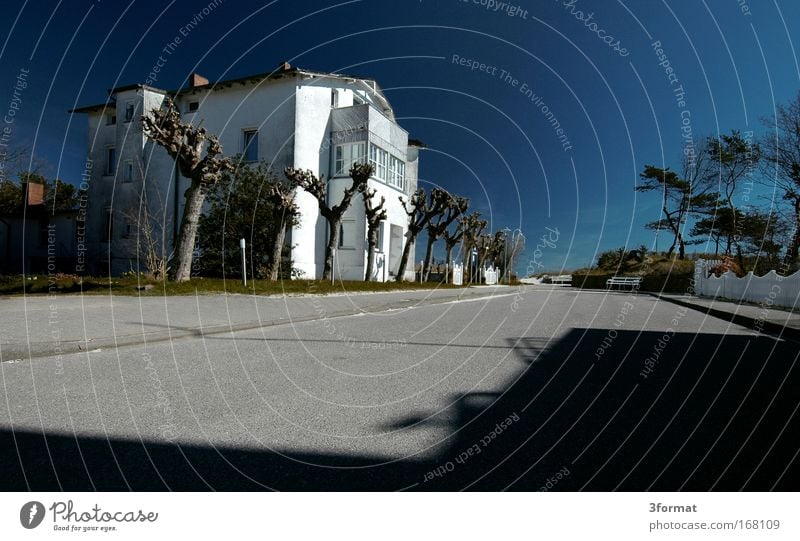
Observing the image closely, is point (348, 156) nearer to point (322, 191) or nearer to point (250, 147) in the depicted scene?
point (322, 191)

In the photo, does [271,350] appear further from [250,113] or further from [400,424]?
[250,113]


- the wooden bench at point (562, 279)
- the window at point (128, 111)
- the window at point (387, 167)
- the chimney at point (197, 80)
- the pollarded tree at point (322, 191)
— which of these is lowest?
the wooden bench at point (562, 279)

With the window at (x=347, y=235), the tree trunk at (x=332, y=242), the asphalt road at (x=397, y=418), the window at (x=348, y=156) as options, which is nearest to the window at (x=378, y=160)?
the window at (x=348, y=156)

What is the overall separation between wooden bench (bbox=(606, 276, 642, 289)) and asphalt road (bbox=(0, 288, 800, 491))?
3779cm

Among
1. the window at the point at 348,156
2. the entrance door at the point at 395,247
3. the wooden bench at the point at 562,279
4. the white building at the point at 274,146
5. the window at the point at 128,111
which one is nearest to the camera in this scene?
the white building at the point at 274,146

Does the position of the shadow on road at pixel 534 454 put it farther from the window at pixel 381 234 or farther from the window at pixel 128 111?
the window at pixel 128 111

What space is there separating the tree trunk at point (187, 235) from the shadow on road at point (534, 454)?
15.0 metres

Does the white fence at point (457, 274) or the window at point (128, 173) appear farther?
the white fence at point (457, 274)

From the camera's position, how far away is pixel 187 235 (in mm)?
17531

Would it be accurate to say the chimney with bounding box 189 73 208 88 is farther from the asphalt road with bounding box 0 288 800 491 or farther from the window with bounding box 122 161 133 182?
the asphalt road with bounding box 0 288 800 491

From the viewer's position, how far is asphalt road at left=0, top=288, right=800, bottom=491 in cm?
275

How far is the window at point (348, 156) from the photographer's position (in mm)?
29922

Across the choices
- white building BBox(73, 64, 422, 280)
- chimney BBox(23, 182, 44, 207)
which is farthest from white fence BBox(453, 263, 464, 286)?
chimney BBox(23, 182, 44, 207)

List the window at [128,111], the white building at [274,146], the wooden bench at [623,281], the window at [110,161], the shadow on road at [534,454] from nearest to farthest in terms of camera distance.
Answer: the shadow on road at [534,454] < the white building at [274,146] < the window at [128,111] < the window at [110,161] < the wooden bench at [623,281]
